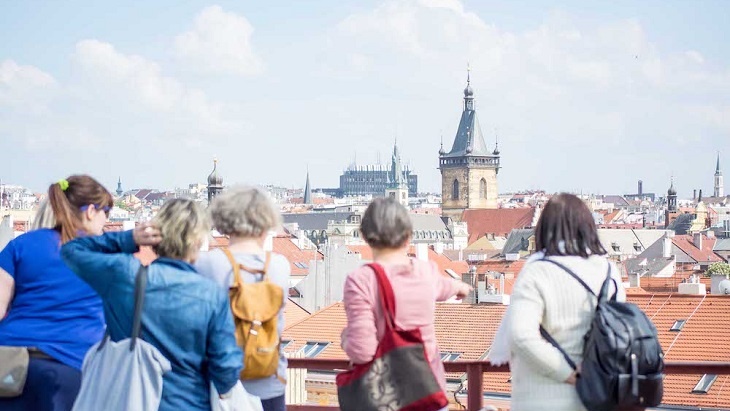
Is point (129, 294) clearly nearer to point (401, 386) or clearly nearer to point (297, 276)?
point (401, 386)

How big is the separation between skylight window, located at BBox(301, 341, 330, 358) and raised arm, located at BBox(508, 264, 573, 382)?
17869 mm

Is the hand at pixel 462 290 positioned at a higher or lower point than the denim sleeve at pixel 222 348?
higher

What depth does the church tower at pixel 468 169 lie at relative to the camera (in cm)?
12494

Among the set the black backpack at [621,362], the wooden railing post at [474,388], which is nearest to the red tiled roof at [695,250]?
the wooden railing post at [474,388]

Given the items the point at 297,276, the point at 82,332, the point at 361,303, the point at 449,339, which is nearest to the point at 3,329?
the point at 82,332

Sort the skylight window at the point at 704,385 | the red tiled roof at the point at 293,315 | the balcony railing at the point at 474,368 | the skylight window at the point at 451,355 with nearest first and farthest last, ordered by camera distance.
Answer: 1. the balcony railing at the point at 474,368
2. the skylight window at the point at 704,385
3. the skylight window at the point at 451,355
4. the red tiled roof at the point at 293,315

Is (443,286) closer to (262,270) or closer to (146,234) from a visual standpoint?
(262,270)

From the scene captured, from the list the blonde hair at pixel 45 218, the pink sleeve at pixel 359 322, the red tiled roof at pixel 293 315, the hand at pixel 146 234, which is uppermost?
the blonde hair at pixel 45 218

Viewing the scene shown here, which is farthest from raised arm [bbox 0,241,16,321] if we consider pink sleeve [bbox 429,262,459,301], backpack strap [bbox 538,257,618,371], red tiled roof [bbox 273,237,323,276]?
red tiled roof [bbox 273,237,323,276]

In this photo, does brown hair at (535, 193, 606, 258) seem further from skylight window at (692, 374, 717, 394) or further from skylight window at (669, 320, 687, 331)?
skylight window at (669, 320, 687, 331)

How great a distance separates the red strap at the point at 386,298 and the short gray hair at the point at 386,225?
13 cm

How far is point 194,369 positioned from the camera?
12.8 ft

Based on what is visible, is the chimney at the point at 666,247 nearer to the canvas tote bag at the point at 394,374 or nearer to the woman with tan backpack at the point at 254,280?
the woman with tan backpack at the point at 254,280

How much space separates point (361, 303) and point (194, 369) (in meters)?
0.58
